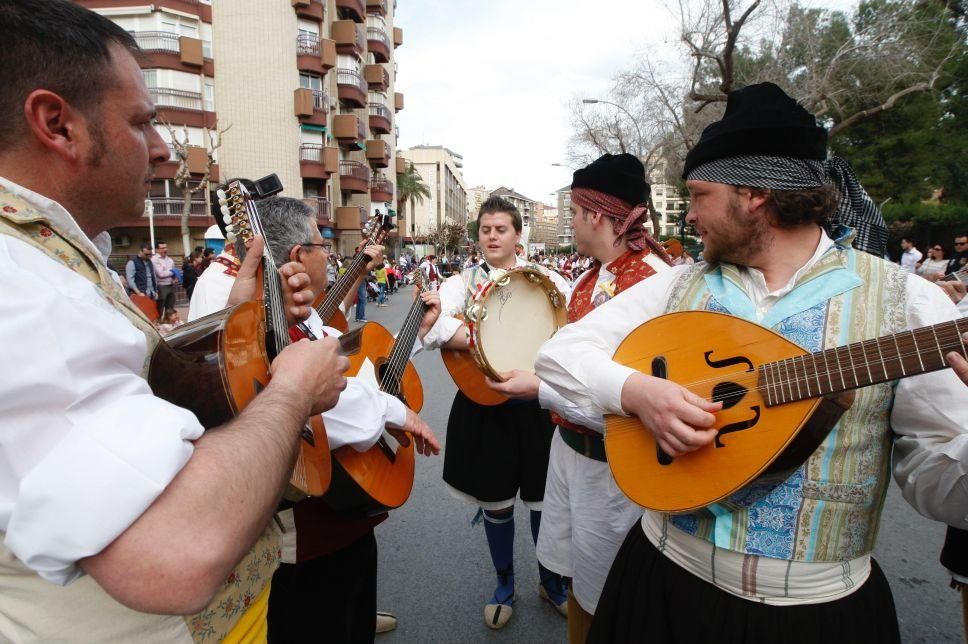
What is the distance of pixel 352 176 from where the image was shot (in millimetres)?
33562

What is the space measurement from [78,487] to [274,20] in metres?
32.7

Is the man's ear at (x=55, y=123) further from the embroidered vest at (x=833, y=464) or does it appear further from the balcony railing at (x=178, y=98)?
the balcony railing at (x=178, y=98)

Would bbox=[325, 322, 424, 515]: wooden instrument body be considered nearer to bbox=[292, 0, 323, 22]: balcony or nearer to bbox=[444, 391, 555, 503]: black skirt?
bbox=[444, 391, 555, 503]: black skirt

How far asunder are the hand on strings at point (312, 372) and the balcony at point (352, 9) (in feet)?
119

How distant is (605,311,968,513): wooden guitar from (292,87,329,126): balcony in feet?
100

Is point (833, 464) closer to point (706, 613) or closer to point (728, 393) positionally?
point (728, 393)

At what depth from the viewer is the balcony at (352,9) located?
31578 millimetres

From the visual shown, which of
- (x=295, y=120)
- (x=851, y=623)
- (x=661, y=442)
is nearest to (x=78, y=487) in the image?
(x=661, y=442)

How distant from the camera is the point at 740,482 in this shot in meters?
1.30

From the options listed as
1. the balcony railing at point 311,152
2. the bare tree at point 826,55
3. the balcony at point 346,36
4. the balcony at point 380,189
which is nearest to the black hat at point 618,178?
the bare tree at point 826,55

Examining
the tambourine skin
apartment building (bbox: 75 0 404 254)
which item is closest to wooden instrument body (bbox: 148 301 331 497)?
the tambourine skin

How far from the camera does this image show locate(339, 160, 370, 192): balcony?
1314 inches

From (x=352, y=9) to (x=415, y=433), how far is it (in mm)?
36230

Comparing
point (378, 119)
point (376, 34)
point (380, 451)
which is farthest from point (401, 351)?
point (376, 34)
